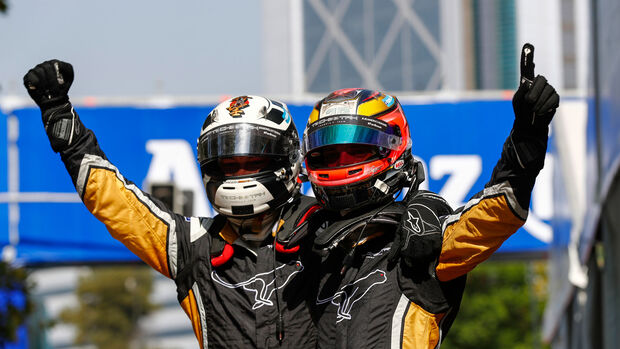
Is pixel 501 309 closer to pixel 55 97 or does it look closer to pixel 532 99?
pixel 55 97

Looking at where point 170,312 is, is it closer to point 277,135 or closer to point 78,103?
point 78,103

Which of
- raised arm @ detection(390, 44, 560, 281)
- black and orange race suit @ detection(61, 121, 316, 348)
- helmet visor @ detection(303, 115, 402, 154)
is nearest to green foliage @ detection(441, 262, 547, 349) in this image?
black and orange race suit @ detection(61, 121, 316, 348)

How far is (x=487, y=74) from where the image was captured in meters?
83.9

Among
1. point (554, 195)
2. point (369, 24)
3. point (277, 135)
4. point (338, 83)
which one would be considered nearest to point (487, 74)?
point (369, 24)

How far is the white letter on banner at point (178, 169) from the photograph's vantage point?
12.5 metres

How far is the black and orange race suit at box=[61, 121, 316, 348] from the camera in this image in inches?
191

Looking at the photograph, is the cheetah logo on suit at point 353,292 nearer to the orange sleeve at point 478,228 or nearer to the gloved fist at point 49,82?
the orange sleeve at point 478,228

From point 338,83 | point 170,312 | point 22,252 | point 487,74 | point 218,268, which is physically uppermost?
point 218,268

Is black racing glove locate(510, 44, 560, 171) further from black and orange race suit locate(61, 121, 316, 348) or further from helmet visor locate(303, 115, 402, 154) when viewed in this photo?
black and orange race suit locate(61, 121, 316, 348)

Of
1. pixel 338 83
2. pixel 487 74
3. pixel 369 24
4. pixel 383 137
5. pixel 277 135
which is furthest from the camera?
pixel 487 74

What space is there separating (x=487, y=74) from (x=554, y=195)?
72.5m

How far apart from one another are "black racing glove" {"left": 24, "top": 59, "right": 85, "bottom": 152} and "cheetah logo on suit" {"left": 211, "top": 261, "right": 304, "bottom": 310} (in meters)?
0.89

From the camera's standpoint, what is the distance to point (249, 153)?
5039 mm

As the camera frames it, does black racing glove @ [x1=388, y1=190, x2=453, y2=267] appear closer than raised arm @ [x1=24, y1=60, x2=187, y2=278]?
Yes
